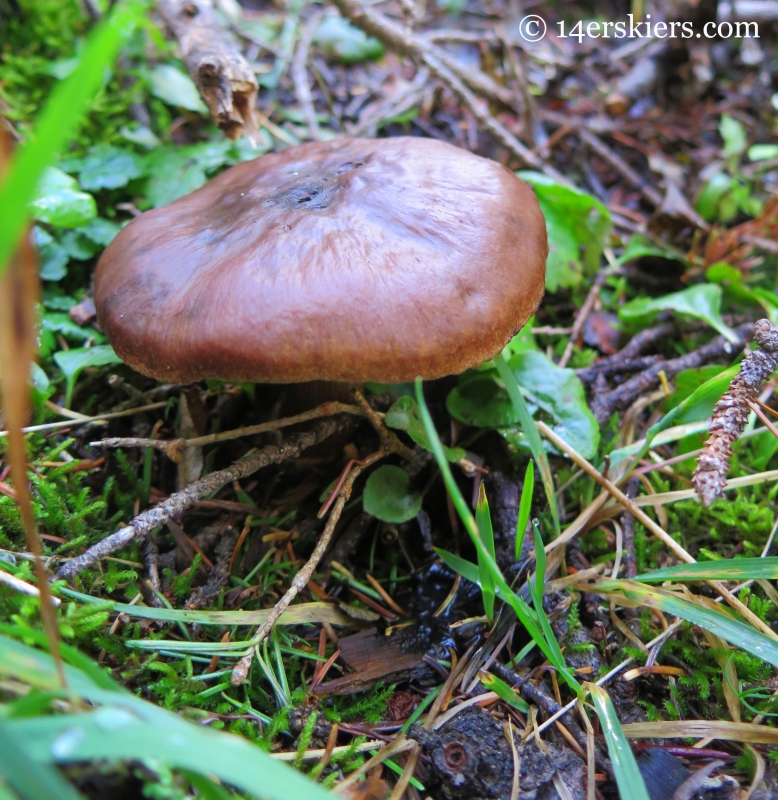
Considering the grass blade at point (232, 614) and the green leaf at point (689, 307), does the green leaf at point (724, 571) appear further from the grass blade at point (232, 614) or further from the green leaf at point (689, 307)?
the green leaf at point (689, 307)

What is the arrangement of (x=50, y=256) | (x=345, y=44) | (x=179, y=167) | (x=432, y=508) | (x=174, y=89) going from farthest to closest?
(x=345, y=44) < (x=174, y=89) < (x=179, y=167) < (x=50, y=256) < (x=432, y=508)

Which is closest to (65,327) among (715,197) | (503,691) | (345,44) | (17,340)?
(17,340)

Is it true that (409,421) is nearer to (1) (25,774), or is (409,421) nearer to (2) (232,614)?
(2) (232,614)

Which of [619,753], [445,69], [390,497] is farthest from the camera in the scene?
[445,69]

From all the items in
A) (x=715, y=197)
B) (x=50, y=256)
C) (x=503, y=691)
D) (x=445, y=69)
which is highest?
(x=445, y=69)

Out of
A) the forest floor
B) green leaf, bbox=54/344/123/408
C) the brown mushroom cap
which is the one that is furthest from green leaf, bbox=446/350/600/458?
green leaf, bbox=54/344/123/408

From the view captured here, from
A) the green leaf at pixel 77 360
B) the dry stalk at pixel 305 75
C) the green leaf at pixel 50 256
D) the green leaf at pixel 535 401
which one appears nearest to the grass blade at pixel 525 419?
the green leaf at pixel 535 401

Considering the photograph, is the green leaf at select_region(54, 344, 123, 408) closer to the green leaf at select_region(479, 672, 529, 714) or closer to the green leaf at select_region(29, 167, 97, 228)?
the green leaf at select_region(29, 167, 97, 228)
